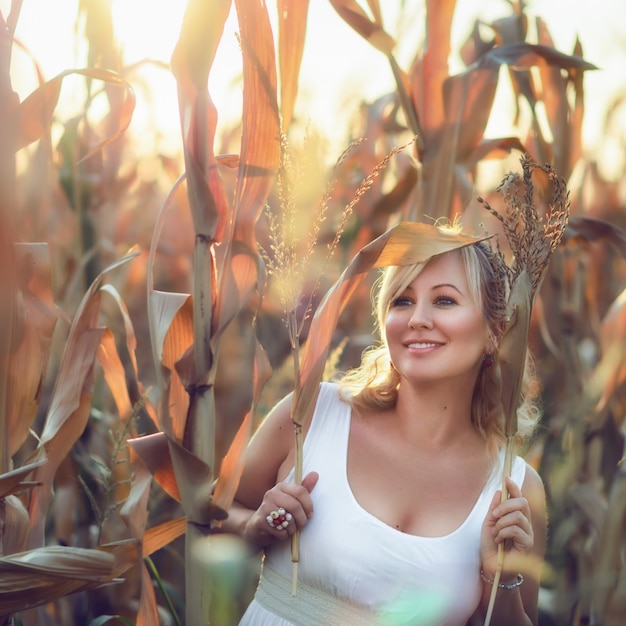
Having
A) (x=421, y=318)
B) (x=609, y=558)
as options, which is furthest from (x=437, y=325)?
(x=609, y=558)

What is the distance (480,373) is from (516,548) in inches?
17.7

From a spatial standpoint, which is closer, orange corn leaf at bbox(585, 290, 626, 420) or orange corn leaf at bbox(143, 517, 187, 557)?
orange corn leaf at bbox(143, 517, 187, 557)

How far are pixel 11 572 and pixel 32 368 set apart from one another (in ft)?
0.87

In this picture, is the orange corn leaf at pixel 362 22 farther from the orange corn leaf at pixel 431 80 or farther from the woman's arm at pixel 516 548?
the woman's arm at pixel 516 548

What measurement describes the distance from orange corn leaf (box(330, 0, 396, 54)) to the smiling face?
391 millimetres

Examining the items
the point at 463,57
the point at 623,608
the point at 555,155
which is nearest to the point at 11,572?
the point at 623,608

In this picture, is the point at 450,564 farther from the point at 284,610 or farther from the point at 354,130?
the point at 354,130

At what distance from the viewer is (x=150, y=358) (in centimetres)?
273

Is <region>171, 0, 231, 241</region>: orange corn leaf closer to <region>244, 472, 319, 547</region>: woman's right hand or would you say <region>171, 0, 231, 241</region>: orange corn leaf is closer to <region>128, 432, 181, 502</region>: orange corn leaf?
<region>128, 432, 181, 502</region>: orange corn leaf

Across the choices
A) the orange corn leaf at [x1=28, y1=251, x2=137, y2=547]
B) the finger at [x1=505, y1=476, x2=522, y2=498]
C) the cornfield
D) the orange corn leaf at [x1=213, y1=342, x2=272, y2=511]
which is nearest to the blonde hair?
the cornfield

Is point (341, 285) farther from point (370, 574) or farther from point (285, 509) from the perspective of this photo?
point (370, 574)

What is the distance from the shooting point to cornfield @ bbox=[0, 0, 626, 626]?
114cm

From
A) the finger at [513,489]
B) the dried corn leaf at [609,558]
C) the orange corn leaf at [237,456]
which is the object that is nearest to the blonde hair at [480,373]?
the dried corn leaf at [609,558]

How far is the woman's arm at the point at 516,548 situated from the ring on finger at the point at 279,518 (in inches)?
12.2
